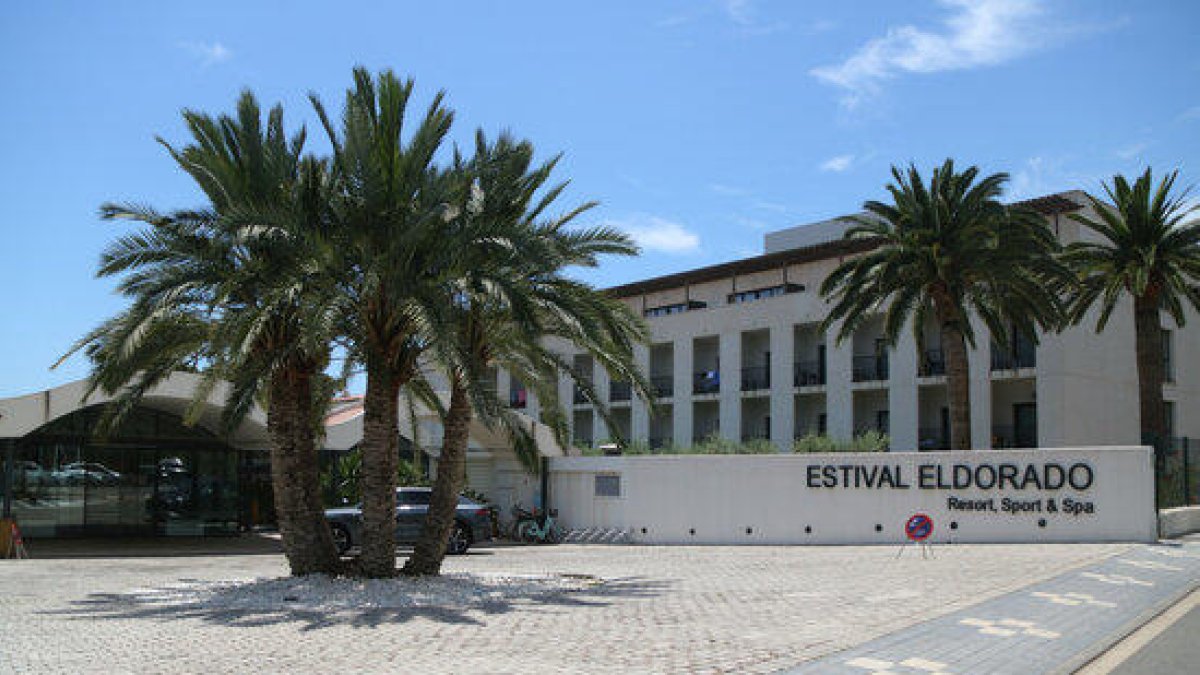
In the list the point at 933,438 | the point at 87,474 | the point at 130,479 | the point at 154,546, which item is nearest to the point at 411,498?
the point at 154,546

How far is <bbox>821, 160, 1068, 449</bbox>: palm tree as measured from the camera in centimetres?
2738

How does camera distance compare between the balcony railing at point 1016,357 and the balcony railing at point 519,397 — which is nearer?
the balcony railing at point 1016,357

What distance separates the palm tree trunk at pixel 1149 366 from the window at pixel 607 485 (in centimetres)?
1424

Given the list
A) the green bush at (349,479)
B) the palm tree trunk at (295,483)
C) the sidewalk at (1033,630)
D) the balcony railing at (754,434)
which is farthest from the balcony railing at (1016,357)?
the palm tree trunk at (295,483)

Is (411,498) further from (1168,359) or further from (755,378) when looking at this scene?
(1168,359)

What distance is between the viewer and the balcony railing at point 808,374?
4481 cm

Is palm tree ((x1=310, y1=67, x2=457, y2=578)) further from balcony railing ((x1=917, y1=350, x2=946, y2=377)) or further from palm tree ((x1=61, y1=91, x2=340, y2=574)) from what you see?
balcony railing ((x1=917, y1=350, x2=946, y2=377))

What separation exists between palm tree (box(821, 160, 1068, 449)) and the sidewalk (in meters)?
11.2

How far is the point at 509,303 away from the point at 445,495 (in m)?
4.29

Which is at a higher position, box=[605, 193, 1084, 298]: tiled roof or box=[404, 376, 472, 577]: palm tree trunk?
box=[605, 193, 1084, 298]: tiled roof

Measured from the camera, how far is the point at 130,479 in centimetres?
3200

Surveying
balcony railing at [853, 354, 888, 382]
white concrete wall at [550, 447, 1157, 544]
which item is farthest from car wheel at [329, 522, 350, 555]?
balcony railing at [853, 354, 888, 382]

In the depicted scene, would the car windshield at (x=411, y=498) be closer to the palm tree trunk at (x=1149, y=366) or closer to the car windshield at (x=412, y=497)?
the car windshield at (x=412, y=497)

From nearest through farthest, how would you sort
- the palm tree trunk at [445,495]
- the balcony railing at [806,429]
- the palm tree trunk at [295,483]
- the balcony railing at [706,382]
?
the palm tree trunk at [295,483] → the palm tree trunk at [445,495] → the balcony railing at [806,429] → the balcony railing at [706,382]
